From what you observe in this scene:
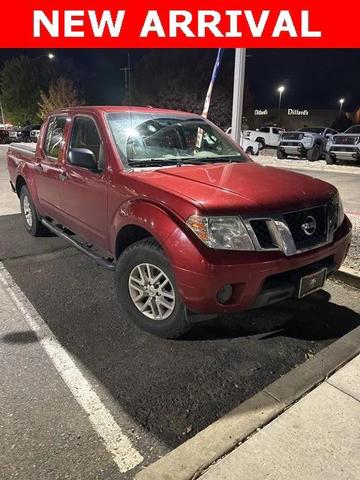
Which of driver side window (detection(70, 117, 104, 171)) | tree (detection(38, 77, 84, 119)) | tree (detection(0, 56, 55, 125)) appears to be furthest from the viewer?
tree (detection(0, 56, 55, 125))

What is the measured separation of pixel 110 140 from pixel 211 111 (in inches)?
1547

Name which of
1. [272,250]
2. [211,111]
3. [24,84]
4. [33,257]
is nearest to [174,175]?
[272,250]

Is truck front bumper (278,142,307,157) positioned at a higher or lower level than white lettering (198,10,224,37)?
lower

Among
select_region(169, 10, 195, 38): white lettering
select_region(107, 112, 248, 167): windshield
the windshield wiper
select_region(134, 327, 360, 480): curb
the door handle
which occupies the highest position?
select_region(169, 10, 195, 38): white lettering

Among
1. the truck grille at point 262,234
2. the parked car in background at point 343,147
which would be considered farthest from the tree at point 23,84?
the truck grille at point 262,234

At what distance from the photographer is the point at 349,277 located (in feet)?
14.1

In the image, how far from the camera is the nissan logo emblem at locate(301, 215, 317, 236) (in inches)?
114

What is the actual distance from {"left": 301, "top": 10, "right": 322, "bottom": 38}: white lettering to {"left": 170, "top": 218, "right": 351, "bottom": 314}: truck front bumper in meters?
11.7

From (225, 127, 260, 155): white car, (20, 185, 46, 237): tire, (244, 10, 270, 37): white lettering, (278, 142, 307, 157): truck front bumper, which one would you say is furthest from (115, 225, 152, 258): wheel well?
(225, 127, 260, 155): white car

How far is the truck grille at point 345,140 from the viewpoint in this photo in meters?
15.5

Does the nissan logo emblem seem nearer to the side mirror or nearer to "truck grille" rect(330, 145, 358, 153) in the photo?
the side mirror

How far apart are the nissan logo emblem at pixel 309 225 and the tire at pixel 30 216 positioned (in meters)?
4.00

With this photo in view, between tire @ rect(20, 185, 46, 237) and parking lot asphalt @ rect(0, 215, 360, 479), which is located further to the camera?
tire @ rect(20, 185, 46, 237)

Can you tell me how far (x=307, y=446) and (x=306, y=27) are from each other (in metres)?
13.2
